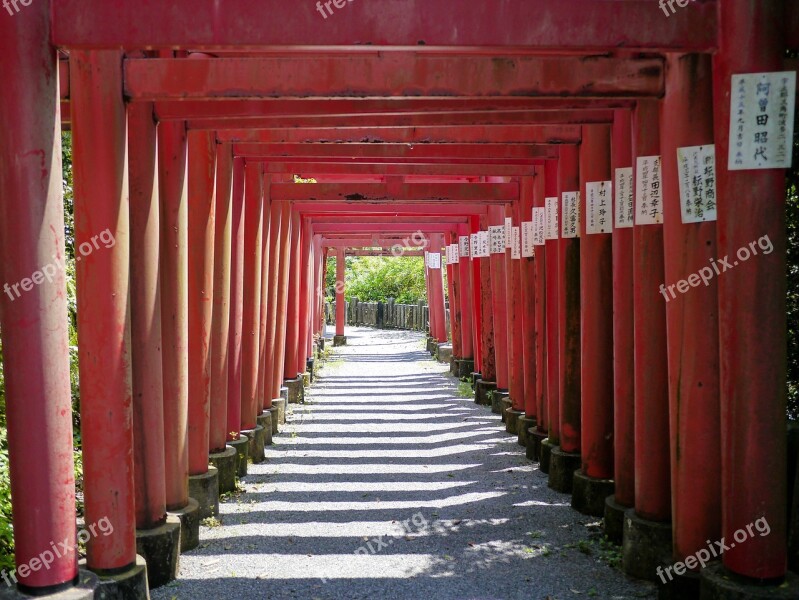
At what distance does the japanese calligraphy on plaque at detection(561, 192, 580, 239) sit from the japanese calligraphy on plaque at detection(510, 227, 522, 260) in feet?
7.22

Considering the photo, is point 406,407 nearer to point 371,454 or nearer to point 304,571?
point 371,454

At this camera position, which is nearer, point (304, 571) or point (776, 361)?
point (776, 361)

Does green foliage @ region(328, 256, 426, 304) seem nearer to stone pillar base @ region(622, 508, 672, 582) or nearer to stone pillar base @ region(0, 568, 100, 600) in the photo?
stone pillar base @ region(622, 508, 672, 582)

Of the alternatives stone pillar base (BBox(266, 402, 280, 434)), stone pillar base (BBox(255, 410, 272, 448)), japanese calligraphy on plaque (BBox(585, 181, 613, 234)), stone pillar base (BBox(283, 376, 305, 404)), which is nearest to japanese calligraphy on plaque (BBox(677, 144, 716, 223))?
japanese calligraphy on plaque (BBox(585, 181, 613, 234))

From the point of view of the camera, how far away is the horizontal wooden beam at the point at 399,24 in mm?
3471

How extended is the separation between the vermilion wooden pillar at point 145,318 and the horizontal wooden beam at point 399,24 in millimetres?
895

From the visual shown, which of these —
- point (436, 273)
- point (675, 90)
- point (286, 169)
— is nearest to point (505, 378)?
point (286, 169)

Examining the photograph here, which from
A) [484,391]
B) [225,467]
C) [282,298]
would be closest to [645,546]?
[225,467]

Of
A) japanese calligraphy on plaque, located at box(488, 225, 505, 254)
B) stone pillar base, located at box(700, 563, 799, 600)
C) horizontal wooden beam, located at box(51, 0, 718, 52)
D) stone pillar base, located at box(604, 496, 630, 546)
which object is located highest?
horizontal wooden beam, located at box(51, 0, 718, 52)

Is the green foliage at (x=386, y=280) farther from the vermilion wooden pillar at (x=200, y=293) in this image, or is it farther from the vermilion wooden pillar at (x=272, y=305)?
the vermilion wooden pillar at (x=200, y=293)

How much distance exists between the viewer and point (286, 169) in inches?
332

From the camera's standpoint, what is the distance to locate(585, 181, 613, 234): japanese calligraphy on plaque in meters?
5.61

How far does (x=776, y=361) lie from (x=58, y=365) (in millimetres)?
3083

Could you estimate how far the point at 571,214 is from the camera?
639cm
